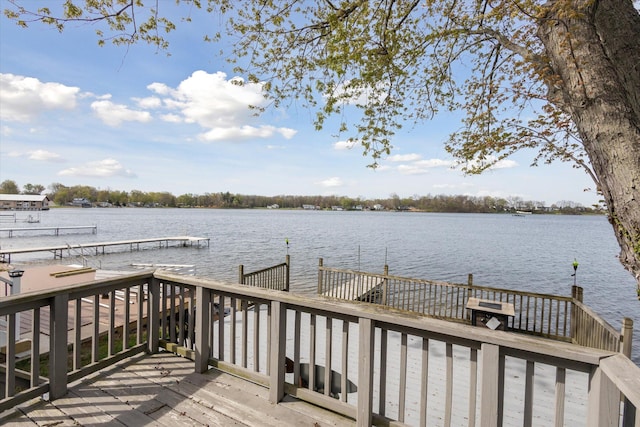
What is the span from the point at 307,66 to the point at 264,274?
5.54 m

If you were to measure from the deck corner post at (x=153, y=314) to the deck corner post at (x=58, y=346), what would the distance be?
29.9 inches

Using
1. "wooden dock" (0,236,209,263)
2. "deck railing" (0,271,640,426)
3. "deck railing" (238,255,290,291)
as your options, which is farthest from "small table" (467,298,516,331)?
"wooden dock" (0,236,209,263)

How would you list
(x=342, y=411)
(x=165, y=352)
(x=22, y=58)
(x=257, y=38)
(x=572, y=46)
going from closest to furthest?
(x=342, y=411) → (x=572, y=46) → (x=165, y=352) → (x=257, y=38) → (x=22, y=58)

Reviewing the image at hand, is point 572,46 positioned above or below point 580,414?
above

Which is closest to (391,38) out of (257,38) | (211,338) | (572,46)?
(257,38)

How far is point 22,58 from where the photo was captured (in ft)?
18.5

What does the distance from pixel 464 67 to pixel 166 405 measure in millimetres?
6245

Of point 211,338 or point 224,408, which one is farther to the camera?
point 211,338

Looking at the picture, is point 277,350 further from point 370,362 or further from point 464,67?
point 464,67

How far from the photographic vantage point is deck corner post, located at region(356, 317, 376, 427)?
1979 millimetres

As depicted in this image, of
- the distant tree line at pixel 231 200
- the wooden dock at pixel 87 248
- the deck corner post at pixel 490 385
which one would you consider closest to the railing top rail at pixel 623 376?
the deck corner post at pixel 490 385

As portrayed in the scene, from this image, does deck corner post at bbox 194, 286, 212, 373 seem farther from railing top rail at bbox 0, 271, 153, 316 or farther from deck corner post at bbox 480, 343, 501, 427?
deck corner post at bbox 480, 343, 501, 427

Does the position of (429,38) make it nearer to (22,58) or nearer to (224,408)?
(224,408)

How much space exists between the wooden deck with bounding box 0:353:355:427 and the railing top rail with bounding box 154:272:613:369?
0.75 m
